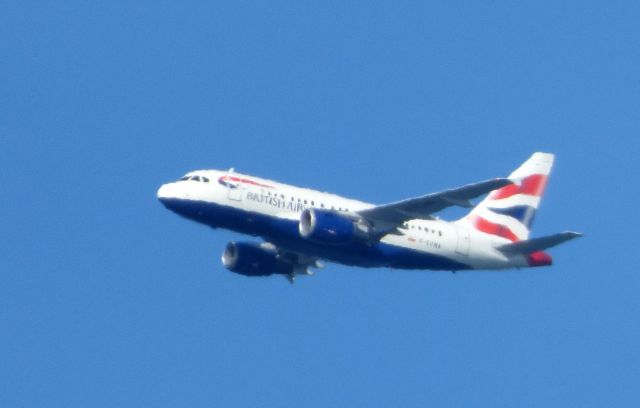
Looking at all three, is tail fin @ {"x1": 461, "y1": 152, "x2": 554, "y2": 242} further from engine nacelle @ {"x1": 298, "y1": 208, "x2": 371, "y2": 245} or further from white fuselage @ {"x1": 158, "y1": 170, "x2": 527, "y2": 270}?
engine nacelle @ {"x1": 298, "y1": 208, "x2": 371, "y2": 245}

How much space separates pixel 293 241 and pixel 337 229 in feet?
8.57

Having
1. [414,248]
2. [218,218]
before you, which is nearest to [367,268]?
[414,248]

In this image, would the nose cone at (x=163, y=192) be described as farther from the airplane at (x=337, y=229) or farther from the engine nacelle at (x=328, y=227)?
the engine nacelle at (x=328, y=227)

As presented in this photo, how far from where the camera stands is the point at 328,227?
78750mm

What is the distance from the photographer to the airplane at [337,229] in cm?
7919

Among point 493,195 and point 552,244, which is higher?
point 493,195

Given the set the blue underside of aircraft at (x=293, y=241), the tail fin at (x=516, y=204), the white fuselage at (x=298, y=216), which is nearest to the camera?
the blue underside of aircraft at (x=293, y=241)

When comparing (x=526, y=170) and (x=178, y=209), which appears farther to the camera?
(x=526, y=170)

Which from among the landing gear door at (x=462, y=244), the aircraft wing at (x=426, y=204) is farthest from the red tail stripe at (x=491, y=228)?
the aircraft wing at (x=426, y=204)

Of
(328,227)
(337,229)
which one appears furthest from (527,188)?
(328,227)

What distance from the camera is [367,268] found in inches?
3250

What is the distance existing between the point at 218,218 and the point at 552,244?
16.1 m

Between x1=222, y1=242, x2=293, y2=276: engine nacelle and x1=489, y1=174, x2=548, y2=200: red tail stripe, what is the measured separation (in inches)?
476

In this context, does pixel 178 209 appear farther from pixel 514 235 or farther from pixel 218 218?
pixel 514 235
